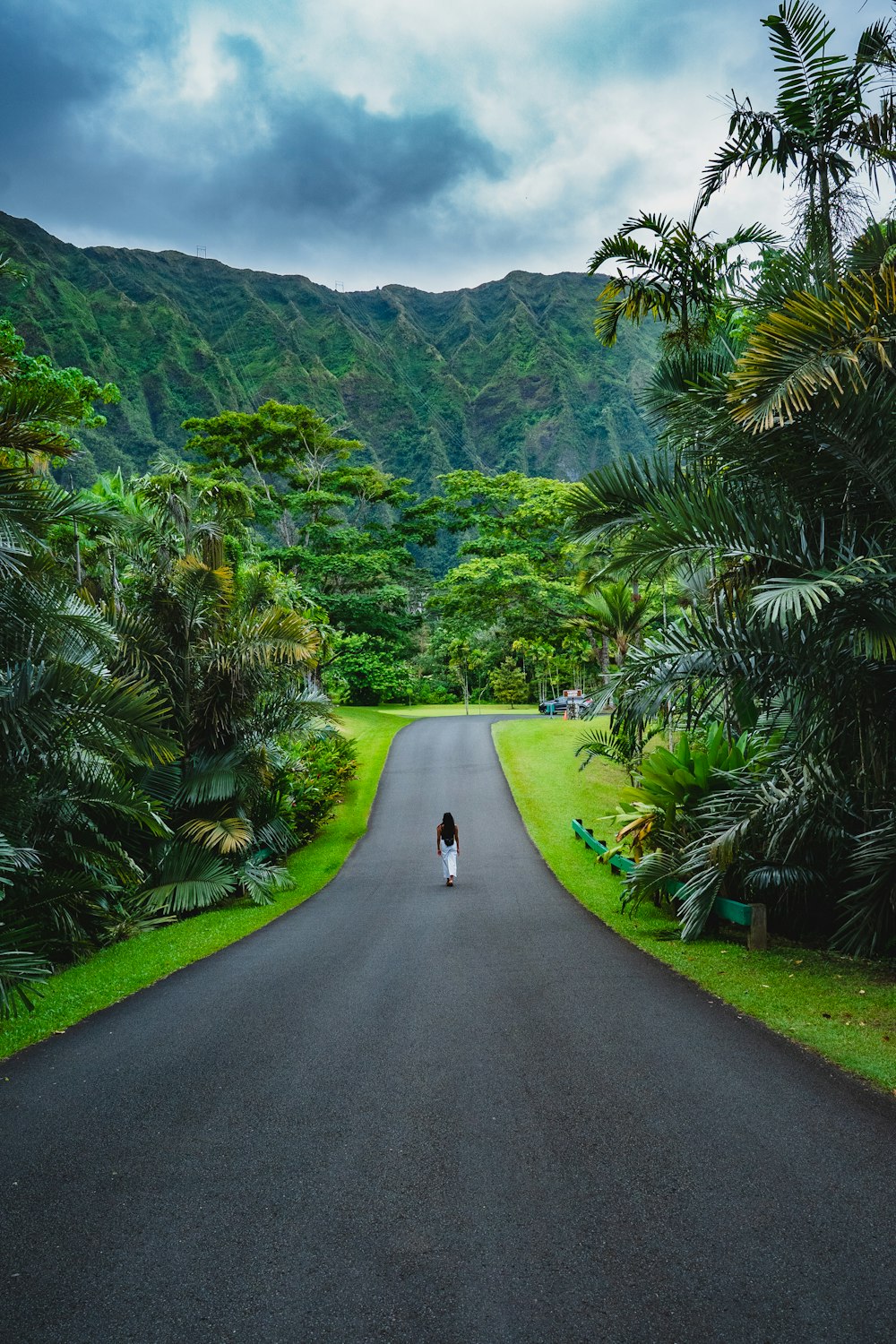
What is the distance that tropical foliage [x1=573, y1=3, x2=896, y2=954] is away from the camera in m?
6.05

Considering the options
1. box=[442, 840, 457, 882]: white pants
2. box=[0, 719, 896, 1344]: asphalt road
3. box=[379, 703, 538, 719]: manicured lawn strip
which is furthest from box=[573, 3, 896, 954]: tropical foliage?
box=[379, 703, 538, 719]: manicured lawn strip

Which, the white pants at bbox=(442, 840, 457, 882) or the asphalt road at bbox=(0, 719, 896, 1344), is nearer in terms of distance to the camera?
the asphalt road at bbox=(0, 719, 896, 1344)

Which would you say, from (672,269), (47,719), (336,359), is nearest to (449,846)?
(47,719)

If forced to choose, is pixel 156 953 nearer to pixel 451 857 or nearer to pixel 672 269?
pixel 451 857

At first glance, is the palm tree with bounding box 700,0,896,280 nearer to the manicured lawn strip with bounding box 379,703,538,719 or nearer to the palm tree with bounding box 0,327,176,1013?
the palm tree with bounding box 0,327,176,1013

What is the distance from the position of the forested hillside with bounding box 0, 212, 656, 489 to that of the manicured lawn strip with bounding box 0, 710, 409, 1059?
8070cm

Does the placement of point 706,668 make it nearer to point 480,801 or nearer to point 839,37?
point 839,37

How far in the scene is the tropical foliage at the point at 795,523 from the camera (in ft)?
19.8

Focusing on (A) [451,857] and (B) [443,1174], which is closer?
(B) [443,1174]

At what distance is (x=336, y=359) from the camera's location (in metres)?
136

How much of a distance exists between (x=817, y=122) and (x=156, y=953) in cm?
1131

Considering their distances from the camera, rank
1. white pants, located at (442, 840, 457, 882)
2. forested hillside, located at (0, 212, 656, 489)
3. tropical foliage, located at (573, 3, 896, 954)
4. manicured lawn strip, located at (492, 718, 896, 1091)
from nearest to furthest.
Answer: manicured lawn strip, located at (492, 718, 896, 1091)
tropical foliage, located at (573, 3, 896, 954)
white pants, located at (442, 840, 457, 882)
forested hillside, located at (0, 212, 656, 489)

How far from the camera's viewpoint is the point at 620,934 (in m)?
9.24

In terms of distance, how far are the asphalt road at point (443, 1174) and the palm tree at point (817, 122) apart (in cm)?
719
